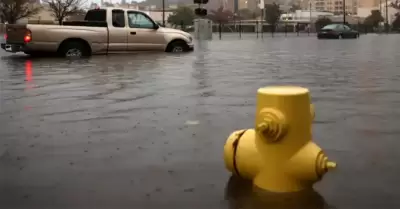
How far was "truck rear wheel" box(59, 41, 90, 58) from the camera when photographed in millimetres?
20062

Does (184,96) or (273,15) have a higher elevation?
(273,15)

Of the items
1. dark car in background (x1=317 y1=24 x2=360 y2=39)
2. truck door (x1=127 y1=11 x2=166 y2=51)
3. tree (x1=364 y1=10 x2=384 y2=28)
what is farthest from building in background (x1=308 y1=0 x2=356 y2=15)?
truck door (x1=127 y1=11 x2=166 y2=51)

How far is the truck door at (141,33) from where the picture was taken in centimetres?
2108

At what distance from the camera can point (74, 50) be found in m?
20.3

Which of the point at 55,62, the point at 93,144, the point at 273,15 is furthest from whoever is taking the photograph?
the point at 273,15

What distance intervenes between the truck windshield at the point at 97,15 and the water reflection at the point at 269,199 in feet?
57.2

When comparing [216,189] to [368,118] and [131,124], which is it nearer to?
[131,124]

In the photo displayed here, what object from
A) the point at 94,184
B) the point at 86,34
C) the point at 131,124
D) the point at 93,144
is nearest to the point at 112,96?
the point at 131,124

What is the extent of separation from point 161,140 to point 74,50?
1497cm

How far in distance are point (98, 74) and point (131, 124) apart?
6791 mm

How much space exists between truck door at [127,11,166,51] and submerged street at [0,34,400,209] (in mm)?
9006

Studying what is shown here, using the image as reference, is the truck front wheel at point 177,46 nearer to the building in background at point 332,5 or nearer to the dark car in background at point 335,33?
the dark car in background at point 335,33

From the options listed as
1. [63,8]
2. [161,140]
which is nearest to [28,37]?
[161,140]

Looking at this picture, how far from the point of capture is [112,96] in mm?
9648
